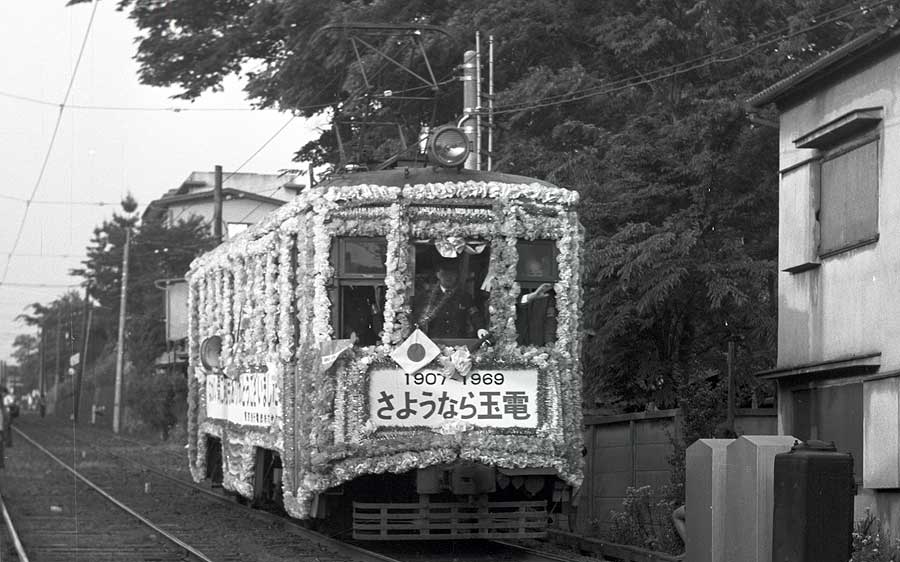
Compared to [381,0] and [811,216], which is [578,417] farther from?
[381,0]

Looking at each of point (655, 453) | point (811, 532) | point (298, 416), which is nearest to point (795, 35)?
point (655, 453)

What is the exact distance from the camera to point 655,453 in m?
14.2

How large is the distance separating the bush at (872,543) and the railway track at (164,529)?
2.35 meters

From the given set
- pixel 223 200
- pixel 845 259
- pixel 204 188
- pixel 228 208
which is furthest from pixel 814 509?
pixel 204 188

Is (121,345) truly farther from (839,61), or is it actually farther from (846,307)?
(839,61)

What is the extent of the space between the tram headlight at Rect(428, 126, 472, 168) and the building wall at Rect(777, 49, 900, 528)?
3103 mm

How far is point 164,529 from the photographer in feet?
51.9

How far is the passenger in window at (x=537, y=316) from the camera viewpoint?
12664mm

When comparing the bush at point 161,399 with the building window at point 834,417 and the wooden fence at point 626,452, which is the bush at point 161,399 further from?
the building window at point 834,417

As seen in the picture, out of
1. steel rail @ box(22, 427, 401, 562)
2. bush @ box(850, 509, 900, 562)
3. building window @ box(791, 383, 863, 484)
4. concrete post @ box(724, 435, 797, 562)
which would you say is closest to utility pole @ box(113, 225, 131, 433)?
steel rail @ box(22, 427, 401, 562)

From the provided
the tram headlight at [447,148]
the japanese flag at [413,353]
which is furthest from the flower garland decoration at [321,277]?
the tram headlight at [447,148]

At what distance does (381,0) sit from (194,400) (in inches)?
290

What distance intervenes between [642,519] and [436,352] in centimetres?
277

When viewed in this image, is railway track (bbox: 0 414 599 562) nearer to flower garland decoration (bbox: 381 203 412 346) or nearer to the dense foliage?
flower garland decoration (bbox: 381 203 412 346)
